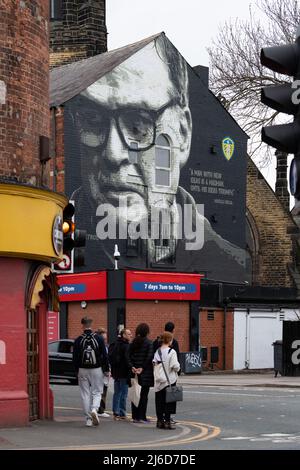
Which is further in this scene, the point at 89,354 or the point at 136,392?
the point at 136,392

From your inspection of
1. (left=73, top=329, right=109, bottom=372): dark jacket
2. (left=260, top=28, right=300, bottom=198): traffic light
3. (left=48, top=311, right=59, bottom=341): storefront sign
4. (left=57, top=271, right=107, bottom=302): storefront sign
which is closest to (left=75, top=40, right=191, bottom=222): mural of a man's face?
(left=57, top=271, right=107, bottom=302): storefront sign

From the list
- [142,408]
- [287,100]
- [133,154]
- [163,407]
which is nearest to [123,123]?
[133,154]

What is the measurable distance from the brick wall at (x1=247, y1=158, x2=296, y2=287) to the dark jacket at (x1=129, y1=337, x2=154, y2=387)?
97.7ft

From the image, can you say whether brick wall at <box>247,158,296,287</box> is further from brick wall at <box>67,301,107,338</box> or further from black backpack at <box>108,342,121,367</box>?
black backpack at <box>108,342,121,367</box>

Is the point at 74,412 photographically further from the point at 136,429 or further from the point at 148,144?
the point at 148,144

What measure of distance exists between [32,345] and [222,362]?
22.9 m

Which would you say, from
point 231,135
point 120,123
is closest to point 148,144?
point 120,123

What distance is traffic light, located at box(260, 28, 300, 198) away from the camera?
19.9ft

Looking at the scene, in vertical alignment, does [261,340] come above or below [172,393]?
below

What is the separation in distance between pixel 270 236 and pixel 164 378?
103 feet

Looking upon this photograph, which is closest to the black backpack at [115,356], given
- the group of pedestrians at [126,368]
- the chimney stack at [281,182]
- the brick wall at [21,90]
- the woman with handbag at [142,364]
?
the group of pedestrians at [126,368]

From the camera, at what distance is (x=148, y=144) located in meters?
38.7

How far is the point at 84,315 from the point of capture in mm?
36938

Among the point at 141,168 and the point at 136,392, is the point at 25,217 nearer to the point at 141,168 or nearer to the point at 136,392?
the point at 136,392
